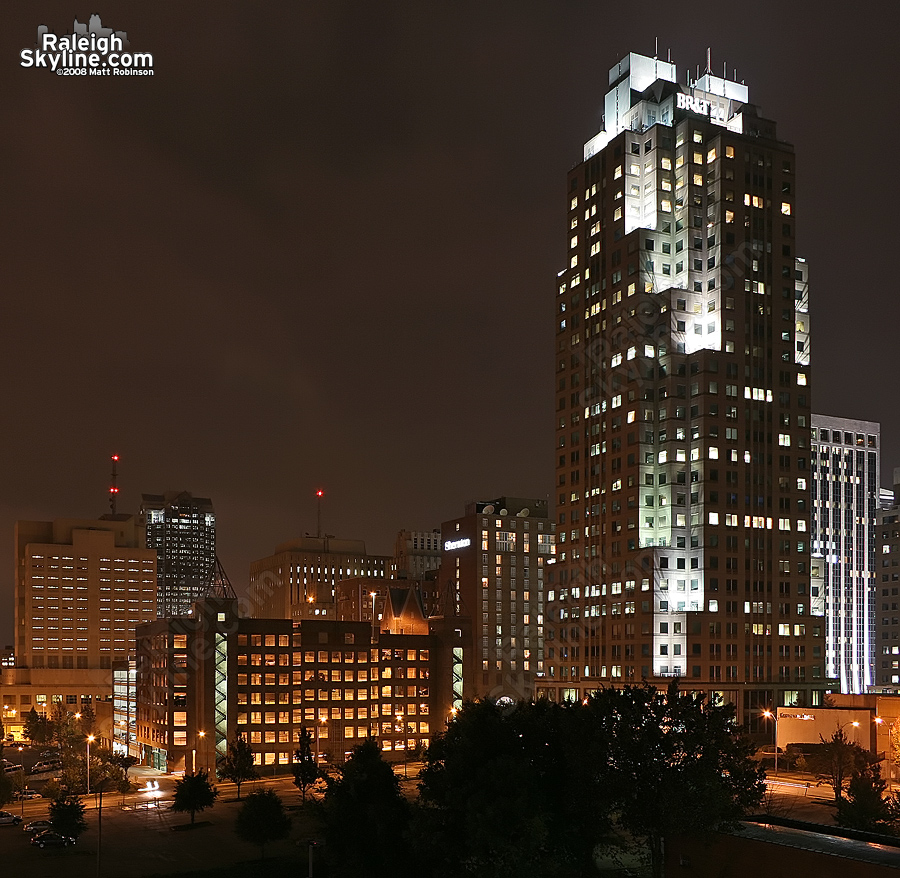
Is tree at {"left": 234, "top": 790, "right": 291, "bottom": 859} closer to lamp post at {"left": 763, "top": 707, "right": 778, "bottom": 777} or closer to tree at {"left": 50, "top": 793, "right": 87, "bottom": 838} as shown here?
tree at {"left": 50, "top": 793, "right": 87, "bottom": 838}

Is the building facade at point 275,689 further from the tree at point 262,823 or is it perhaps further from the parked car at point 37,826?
the tree at point 262,823

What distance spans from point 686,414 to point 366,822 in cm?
11161

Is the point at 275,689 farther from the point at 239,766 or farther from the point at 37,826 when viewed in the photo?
the point at 37,826

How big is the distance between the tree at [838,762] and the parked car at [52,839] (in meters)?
68.0

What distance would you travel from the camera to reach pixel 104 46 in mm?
94000

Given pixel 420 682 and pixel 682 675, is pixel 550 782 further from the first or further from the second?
pixel 420 682

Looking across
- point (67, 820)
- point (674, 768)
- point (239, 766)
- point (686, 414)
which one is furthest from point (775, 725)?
point (67, 820)

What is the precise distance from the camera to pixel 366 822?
74625 mm

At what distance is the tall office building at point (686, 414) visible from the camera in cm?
16762

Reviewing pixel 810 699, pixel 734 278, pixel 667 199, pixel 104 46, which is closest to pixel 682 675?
pixel 810 699

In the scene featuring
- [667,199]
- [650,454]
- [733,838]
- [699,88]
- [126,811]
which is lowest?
[126,811]

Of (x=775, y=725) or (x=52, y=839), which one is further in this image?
(x=775, y=725)

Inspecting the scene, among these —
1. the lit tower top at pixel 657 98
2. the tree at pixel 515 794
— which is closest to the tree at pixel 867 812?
the tree at pixel 515 794

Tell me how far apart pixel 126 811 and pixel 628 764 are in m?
66.5
